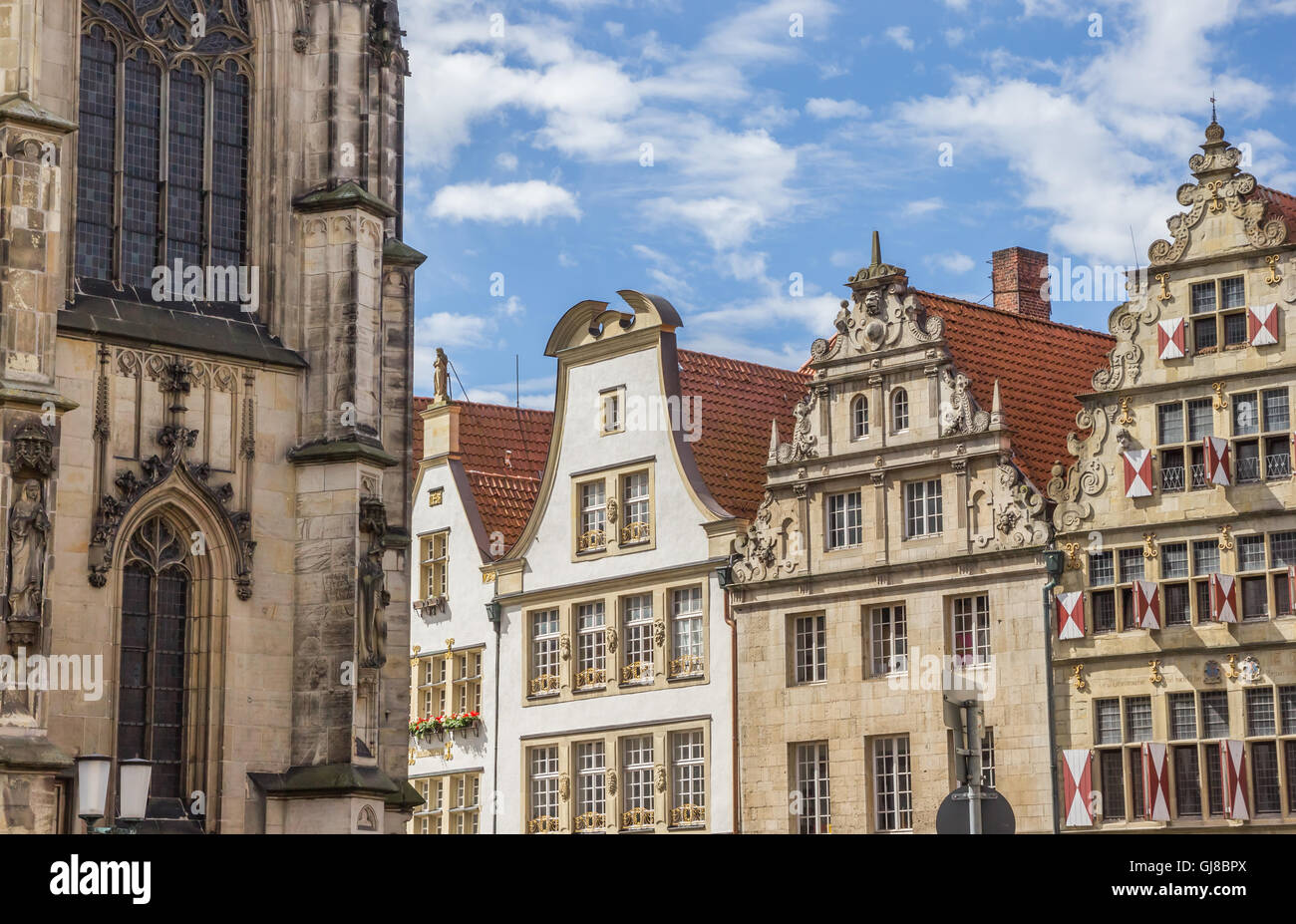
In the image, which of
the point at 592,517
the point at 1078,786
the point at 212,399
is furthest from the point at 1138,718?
the point at 212,399

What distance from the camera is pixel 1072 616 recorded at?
1264 inches

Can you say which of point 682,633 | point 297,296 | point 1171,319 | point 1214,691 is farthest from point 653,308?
point 297,296

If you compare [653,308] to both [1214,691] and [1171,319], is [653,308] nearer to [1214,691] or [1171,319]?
[1171,319]

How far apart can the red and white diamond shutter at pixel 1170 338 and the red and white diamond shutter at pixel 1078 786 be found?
19.8 feet

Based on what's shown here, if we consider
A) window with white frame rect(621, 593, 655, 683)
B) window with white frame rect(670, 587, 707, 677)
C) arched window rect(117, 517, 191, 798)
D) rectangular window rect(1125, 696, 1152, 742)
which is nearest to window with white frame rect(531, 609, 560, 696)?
window with white frame rect(621, 593, 655, 683)

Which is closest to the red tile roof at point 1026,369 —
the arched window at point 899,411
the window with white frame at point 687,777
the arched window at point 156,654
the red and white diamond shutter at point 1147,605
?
the arched window at point 899,411

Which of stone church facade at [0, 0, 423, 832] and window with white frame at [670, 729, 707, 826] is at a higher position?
stone church facade at [0, 0, 423, 832]

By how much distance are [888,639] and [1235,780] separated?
665 centimetres

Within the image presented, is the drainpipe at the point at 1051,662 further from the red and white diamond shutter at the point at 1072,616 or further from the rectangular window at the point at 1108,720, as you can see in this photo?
the rectangular window at the point at 1108,720

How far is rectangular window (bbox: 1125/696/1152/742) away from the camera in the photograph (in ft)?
103

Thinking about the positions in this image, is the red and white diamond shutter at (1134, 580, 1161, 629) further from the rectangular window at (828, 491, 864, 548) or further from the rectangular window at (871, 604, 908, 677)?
the rectangular window at (828, 491, 864, 548)

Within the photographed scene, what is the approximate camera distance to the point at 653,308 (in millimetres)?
39000

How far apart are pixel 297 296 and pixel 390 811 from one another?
5816 millimetres

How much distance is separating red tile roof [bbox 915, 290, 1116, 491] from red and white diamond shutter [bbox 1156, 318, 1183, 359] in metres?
2.79
